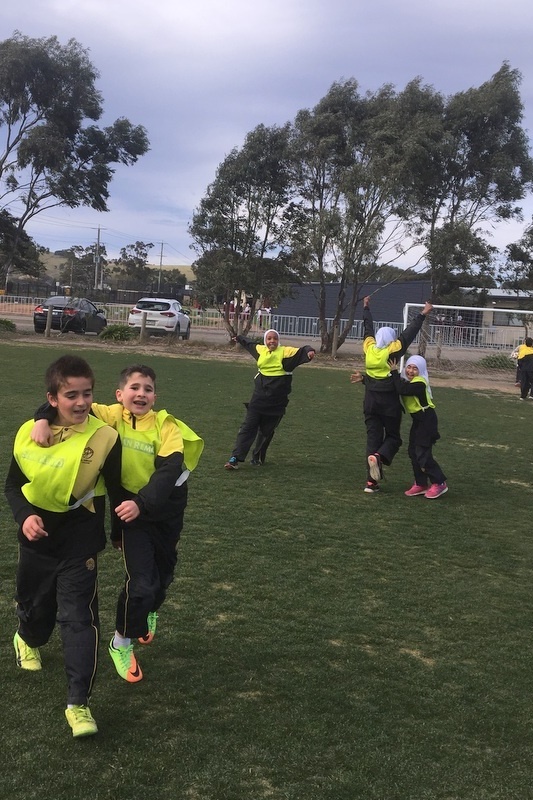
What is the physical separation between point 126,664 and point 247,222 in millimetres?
21849

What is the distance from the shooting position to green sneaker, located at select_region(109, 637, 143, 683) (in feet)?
10.9

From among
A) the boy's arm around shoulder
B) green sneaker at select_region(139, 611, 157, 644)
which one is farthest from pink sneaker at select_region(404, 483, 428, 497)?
the boy's arm around shoulder

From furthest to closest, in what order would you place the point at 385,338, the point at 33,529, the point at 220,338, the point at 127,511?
the point at 220,338 < the point at 385,338 < the point at 127,511 < the point at 33,529

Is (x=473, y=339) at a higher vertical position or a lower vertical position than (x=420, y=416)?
higher

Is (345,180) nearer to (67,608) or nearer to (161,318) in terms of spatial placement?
(161,318)

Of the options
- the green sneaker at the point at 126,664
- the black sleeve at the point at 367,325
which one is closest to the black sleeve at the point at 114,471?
the green sneaker at the point at 126,664

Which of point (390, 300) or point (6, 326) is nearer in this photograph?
point (6, 326)

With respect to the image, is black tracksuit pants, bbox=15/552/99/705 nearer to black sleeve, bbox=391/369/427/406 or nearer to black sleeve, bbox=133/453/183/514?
black sleeve, bbox=133/453/183/514

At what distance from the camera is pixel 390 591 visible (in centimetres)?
471

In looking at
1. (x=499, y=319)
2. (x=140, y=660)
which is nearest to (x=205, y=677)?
(x=140, y=660)

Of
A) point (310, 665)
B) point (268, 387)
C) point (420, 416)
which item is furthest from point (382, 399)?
point (310, 665)

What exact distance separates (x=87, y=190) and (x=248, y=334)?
798cm

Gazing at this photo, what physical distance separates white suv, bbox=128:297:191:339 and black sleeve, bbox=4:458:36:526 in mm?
21987

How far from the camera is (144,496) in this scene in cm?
317
